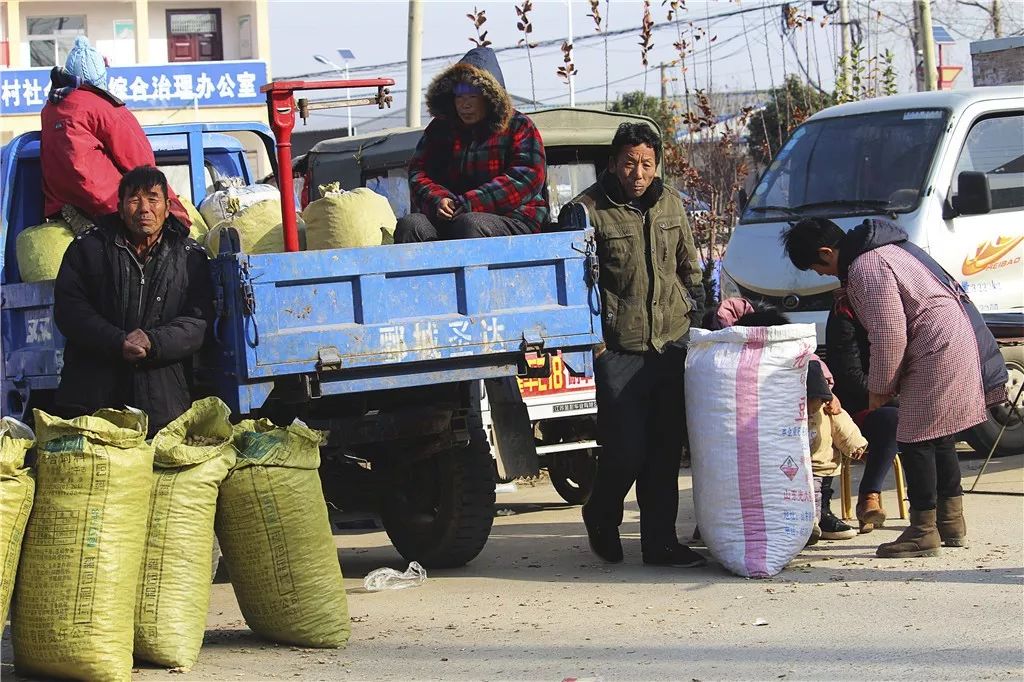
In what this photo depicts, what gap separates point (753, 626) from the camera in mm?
5773

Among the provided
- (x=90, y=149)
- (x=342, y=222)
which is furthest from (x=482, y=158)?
(x=90, y=149)

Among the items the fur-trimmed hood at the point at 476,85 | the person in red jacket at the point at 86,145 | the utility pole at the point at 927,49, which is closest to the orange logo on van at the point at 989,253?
the fur-trimmed hood at the point at 476,85

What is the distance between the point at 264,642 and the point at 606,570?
1945mm

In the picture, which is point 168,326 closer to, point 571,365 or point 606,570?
point 571,365

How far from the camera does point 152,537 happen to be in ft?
17.6

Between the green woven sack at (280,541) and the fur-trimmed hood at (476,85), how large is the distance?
2.05 m

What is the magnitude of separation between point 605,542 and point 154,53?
1480 inches

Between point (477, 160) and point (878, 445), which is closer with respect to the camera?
point (477, 160)

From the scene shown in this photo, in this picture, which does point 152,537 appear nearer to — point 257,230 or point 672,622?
point 257,230

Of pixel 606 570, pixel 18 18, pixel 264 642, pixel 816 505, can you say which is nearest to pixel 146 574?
pixel 264 642

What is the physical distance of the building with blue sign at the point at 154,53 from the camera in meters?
37.4

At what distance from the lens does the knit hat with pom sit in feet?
22.9

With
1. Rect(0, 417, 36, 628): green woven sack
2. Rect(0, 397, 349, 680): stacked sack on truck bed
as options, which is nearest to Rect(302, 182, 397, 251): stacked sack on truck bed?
Rect(0, 397, 349, 680): stacked sack on truck bed

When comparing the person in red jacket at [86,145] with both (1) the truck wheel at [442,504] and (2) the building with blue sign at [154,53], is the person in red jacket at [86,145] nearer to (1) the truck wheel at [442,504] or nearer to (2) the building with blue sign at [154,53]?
(1) the truck wheel at [442,504]
